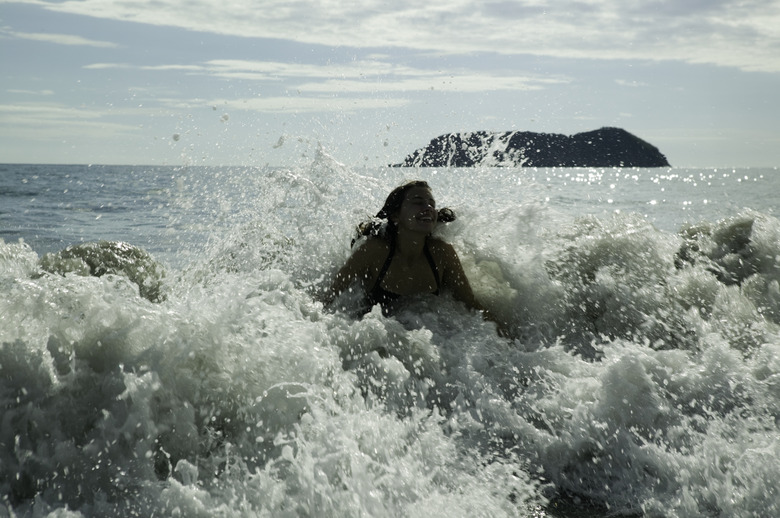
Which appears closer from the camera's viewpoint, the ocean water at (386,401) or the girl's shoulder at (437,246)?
the ocean water at (386,401)

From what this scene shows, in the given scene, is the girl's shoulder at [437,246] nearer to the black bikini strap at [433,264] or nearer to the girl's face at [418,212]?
the black bikini strap at [433,264]

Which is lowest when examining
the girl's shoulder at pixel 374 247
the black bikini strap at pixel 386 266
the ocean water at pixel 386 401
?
the ocean water at pixel 386 401

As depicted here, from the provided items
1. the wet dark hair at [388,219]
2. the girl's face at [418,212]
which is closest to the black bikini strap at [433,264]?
the girl's face at [418,212]

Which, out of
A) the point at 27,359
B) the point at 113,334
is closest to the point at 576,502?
the point at 113,334

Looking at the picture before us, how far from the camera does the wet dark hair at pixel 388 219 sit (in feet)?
16.3

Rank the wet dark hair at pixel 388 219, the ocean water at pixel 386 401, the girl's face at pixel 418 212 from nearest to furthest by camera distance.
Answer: the ocean water at pixel 386 401, the girl's face at pixel 418 212, the wet dark hair at pixel 388 219

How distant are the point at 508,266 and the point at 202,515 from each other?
3.47 metres

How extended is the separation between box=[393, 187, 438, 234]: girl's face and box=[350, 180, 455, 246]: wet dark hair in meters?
0.04

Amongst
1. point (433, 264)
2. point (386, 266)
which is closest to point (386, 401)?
point (386, 266)

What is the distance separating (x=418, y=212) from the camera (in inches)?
191

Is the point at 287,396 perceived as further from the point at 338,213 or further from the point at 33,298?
the point at 338,213

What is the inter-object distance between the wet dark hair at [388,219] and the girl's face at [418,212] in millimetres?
44

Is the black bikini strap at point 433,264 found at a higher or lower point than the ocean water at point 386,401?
higher

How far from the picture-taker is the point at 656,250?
563 cm
